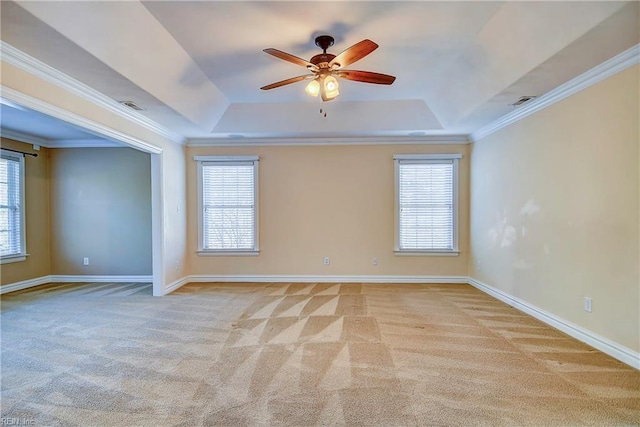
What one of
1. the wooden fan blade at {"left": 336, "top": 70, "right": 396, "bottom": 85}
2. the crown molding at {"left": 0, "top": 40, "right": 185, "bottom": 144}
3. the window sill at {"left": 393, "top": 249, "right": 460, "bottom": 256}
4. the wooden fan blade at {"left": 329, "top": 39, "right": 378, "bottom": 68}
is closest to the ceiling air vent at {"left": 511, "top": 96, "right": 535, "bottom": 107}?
the wooden fan blade at {"left": 336, "top": 70, "right": 396, "bottom": 85}

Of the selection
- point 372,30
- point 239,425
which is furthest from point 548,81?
point 239,425

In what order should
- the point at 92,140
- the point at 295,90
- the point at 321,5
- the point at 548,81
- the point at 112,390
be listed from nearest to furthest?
the point at 112,390, the point at 321,5, the point at 548,81, the point at 295,90, the point at 92,140

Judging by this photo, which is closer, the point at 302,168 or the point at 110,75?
the point at 110,75

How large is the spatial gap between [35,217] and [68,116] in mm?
3890

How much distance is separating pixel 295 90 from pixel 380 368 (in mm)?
3670

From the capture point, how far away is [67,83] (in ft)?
10.7

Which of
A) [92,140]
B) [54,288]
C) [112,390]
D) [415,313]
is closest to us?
[112,390]

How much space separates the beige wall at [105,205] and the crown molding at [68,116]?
1763mm

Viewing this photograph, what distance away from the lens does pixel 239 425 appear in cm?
208

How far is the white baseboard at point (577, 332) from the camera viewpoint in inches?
111

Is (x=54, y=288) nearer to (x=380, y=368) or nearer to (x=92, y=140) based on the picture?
(x=92, y=140)

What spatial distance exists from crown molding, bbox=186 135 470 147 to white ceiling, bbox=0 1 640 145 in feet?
3.89

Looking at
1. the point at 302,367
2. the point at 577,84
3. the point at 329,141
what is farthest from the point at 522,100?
the point at 302,367

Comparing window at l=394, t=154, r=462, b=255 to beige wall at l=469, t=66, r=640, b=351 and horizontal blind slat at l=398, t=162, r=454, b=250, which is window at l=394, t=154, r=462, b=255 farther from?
beige wall at l=469, t=66, r=640, b=351
